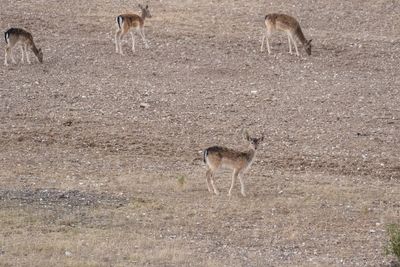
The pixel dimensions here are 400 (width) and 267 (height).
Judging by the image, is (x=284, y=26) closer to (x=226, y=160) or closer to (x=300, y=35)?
(x=300, y=35)

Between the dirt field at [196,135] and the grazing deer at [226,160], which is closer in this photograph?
the dirt field at [196,135]

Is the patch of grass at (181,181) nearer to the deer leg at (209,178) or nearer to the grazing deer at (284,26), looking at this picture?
the deer leg at (209,178)

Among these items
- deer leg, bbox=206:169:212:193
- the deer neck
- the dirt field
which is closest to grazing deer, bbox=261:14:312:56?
the deer neck

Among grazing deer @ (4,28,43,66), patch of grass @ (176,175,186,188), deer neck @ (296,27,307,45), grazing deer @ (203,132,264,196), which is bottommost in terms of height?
patch of grass @ (176,175,186,188)

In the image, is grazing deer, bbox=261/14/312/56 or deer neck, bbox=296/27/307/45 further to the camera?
deer neck, bbox=296/27/307/45

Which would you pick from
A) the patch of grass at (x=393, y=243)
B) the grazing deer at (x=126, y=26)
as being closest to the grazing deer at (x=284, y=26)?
the grazing deer at (x=126, y=26)

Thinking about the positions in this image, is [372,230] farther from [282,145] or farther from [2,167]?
[2,167]

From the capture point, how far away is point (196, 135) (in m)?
21.3

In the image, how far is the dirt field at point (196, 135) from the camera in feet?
49.4

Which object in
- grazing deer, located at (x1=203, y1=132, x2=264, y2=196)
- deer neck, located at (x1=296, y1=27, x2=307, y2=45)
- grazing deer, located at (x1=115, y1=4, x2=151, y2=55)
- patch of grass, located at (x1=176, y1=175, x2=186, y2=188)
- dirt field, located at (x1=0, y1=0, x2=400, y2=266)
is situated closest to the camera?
dirt field, located at (x1=0, y1=0, x2=400, y2=266)

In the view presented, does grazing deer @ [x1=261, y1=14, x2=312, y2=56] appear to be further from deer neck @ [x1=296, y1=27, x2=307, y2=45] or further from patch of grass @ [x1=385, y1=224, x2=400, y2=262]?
patch of grass @ [x1=385, y1=224, x2=400, y2=262]

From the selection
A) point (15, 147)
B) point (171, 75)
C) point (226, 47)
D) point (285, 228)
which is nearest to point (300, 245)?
point (285, 228)

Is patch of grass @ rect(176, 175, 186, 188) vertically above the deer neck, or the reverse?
the deer neck

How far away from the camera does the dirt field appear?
1505cm
